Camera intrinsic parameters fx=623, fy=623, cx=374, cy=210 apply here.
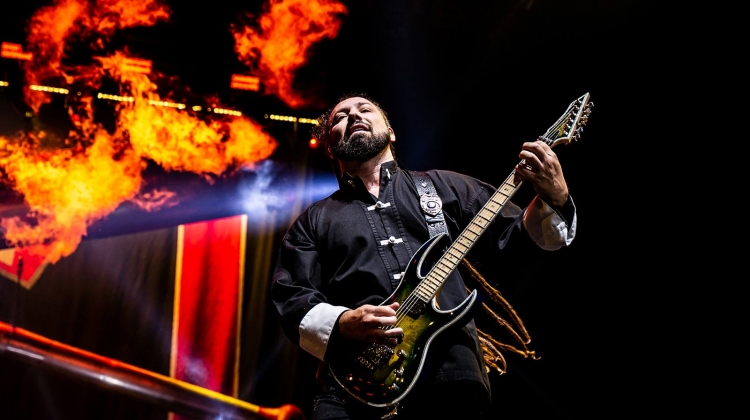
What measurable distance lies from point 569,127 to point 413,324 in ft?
3.64

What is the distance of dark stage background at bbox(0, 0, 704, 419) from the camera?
4855 mm

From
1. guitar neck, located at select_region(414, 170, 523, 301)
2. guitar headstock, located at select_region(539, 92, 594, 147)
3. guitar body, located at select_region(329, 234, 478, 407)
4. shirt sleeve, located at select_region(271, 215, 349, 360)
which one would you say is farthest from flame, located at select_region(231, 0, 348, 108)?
guitar body, located at select_region(329, 234, 478, 407)

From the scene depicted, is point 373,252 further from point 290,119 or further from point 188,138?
point 188,138

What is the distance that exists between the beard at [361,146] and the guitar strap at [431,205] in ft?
1.02

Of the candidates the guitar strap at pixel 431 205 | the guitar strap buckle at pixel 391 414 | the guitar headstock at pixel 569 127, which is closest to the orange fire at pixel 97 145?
the guitar strap at pixel 431 205

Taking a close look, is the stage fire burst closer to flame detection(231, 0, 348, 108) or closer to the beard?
flame detection(231, 0, 348, 108)

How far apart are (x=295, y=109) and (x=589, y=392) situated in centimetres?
382

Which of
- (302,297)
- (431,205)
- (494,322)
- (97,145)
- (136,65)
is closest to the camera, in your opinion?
(302,297)

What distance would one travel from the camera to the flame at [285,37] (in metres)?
5.98

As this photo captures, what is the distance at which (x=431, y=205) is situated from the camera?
281cm

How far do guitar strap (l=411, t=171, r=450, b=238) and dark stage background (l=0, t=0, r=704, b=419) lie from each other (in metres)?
1.91

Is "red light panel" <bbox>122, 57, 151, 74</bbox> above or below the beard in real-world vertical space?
below

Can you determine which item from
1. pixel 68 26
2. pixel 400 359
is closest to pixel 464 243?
pixel 400 359

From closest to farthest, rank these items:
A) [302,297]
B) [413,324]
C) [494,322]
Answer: [413,324]
[302,297]
[494,322]
